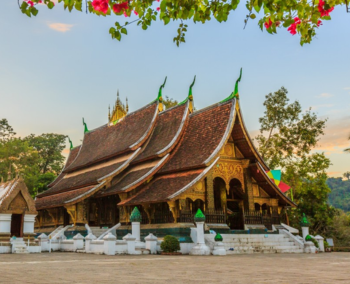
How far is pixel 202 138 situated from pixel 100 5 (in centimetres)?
1417

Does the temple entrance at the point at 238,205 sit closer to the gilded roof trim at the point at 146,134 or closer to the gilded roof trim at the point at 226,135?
the gilded roof trim at the point at 226,135

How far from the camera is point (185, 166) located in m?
16.1

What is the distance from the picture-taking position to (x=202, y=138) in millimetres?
17516

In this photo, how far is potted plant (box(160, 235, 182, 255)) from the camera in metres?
12.8

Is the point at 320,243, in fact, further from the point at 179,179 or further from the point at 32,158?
the point at 32,158

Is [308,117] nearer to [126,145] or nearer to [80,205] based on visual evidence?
[126,145]

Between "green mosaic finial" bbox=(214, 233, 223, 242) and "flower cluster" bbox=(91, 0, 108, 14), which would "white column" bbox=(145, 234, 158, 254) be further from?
"flower cluster" bbox=(91, 0, 108, 14)

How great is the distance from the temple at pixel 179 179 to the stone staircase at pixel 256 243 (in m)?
0.86

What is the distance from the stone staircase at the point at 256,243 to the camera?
45.8ft

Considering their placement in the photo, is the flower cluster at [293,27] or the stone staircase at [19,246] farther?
the stone staircase at [19,246]

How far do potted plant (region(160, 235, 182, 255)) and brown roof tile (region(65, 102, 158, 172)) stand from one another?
6888 mm

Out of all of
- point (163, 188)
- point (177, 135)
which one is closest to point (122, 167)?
point (177, 135)

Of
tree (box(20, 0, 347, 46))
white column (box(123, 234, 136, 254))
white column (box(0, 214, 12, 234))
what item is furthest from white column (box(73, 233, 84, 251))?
tree (box(20, 0, 347, 46))

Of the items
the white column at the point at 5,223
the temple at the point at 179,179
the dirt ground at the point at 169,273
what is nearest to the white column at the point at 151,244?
the temple at the point at 179,179
